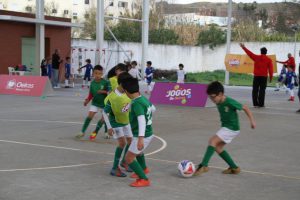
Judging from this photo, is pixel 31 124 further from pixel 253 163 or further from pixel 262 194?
pixel 262 194

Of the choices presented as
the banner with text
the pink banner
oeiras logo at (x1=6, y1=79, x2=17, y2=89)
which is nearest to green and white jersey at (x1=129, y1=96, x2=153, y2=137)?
the pink banner

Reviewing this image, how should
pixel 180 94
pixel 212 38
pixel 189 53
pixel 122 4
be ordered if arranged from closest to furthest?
pixel 180 94 → pixel 189 53 → pixel 212 38 → pixel 122 4

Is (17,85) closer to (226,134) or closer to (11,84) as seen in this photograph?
(11,84)

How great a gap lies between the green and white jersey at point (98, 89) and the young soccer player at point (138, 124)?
3763 millimetres

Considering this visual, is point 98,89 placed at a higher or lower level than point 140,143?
higher

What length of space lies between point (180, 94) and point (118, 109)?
11.2m

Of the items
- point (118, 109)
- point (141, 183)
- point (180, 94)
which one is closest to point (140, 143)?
point (141, 183)

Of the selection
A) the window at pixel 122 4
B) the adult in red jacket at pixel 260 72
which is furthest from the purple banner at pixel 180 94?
the window at pixel 122 4

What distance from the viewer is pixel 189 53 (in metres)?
49.6

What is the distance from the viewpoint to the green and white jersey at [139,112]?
7.18 m

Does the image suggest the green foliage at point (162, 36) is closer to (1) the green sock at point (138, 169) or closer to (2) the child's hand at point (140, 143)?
(1) the green sock at point (138, 169)

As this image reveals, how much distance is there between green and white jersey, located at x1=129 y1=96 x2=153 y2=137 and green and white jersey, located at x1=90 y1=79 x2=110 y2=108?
3730 millimetres

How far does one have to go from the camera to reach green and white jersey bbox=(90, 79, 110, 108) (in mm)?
11152

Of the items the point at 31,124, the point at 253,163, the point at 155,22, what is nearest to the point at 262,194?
the point at 253,163
